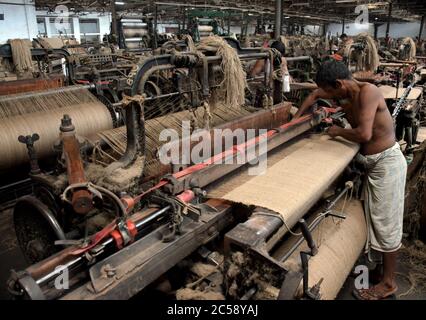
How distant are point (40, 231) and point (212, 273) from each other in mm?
977

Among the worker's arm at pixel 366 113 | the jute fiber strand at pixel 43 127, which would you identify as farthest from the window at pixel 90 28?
the worker's arm at pixel 366 113

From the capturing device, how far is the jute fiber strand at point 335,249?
2346 mm

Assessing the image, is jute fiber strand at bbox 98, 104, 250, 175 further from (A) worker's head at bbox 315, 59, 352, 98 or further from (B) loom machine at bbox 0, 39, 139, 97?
(B) loom machine at bbox 0, 39, 139, 97

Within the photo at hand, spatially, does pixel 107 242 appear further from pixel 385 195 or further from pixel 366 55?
pixel 366 55

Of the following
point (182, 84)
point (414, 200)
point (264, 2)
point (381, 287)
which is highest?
point (264, 2)

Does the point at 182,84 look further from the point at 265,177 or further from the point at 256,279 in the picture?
the point at 256,279

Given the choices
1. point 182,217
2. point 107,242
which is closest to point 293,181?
point 182,217

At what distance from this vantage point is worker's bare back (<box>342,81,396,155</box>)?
105 inches

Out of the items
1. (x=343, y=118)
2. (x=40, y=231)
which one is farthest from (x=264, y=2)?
(x=40, y=231)

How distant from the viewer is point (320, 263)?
2412mm

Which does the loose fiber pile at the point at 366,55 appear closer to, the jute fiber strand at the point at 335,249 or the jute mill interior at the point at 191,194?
the jute mill interior at the point at 191,194

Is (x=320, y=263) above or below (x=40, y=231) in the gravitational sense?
below

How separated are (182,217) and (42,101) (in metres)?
3.22

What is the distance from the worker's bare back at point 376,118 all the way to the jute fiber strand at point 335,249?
0.62 metres
